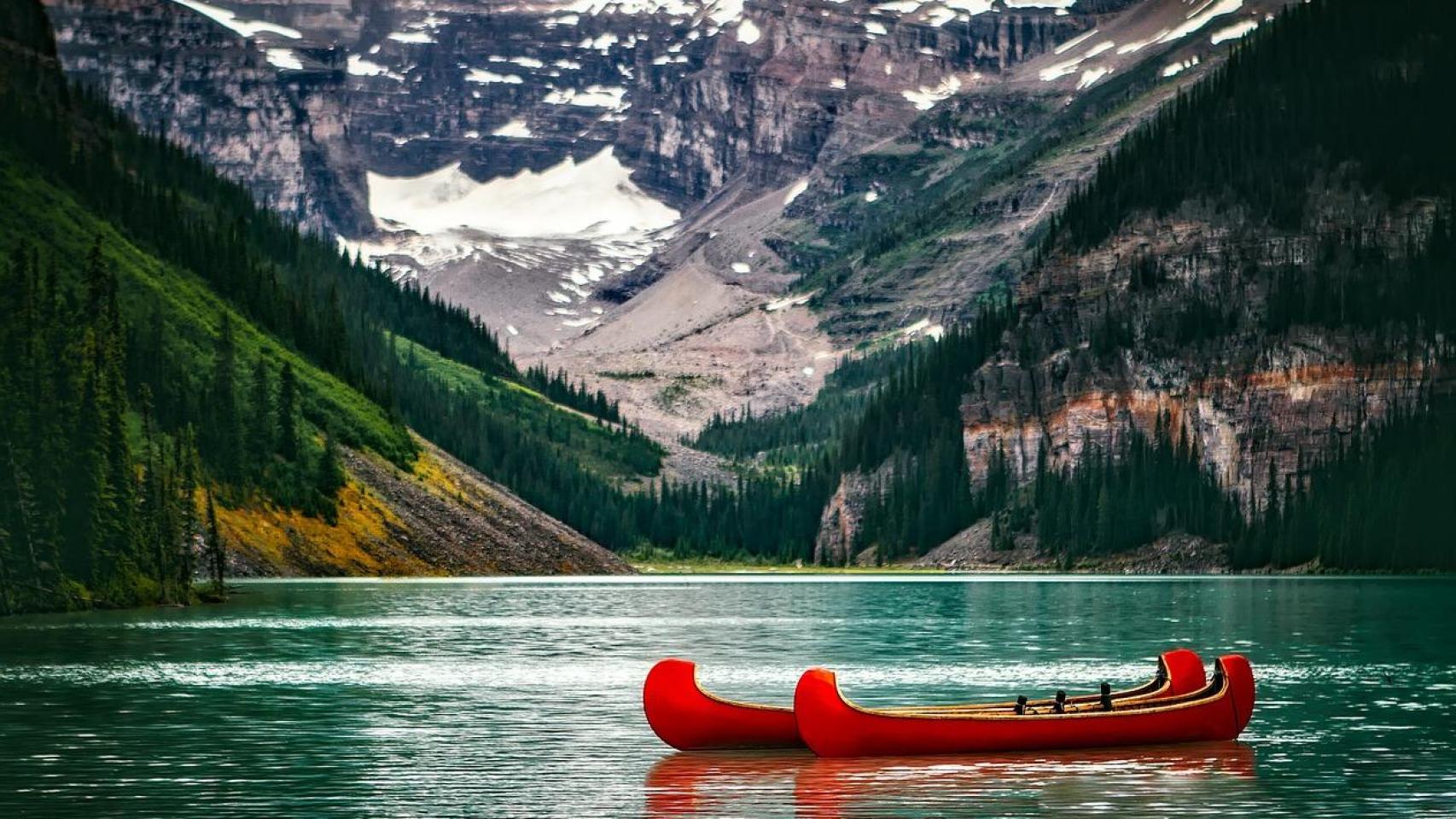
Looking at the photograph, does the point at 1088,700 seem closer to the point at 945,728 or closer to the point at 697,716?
the point at 945,728

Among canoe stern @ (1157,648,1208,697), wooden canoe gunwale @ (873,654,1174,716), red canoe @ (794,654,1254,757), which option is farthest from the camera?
canoe stern @ (1157,648,1208,697)

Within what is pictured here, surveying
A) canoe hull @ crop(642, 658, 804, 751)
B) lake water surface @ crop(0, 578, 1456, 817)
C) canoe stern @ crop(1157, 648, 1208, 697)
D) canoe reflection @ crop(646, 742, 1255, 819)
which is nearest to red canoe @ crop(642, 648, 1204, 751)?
canoe hull @ crop(642, 658, 804, 751)

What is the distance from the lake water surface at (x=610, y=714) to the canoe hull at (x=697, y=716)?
893 millimetres

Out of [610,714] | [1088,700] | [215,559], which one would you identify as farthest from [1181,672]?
[215,559]

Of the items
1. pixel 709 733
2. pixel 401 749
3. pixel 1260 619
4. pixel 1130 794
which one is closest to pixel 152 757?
pixel 401 749

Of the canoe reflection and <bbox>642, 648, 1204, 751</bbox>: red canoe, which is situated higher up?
<bbox>642, 648, 1204, 751</bbox>: red canoe

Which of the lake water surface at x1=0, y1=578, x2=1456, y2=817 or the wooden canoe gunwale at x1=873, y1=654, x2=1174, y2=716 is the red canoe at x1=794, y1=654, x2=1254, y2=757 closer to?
the wooden canoe gunwale at x1=873, y1=654, x2=1174, y2=716

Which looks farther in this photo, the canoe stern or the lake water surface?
the canoe stern

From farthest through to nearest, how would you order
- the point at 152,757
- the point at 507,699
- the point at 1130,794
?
the point at 507,699 → the point at 152,757 → the point at 1130,794

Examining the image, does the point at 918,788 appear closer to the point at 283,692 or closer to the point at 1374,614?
the point at 283,692

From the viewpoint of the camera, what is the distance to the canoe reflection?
187 ft

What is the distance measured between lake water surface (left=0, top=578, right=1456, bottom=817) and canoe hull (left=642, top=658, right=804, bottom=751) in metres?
0.89

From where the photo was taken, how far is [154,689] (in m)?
89.2

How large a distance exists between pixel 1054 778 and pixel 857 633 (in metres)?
77.8
